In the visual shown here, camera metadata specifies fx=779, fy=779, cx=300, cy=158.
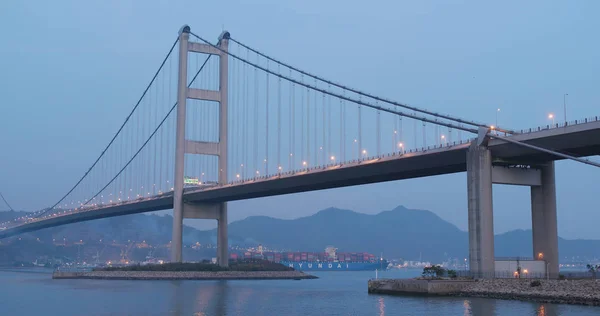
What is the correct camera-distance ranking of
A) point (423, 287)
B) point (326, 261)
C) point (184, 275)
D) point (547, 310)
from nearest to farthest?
point (547, 310) → point (423, 287) → point (184, 275) → point (326, 261)

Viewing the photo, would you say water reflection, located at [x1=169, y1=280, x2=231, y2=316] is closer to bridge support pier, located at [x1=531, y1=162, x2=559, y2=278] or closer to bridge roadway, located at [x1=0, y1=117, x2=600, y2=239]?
bridge roadway, located at [x1=0, y1=117, x2=600, y2=239]

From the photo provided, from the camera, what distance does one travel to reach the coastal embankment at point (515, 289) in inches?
1592

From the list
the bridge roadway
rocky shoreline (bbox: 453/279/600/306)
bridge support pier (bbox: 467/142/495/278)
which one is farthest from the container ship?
rocky shoreline (bbox: 453/279/600/306)

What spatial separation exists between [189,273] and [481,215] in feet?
135

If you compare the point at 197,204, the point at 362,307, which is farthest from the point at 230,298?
the point at 197,204

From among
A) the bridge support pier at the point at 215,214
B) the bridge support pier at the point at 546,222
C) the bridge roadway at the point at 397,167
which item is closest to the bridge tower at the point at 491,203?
the bridge support pier at the point at 546,222

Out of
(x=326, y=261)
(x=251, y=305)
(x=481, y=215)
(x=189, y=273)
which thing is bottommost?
(x=251, y=305)

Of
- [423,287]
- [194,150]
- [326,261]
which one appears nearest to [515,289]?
[423,287]

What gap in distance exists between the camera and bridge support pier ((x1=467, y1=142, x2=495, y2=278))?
47062 millimetres

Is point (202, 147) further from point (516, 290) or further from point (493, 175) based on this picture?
point (516, 290)

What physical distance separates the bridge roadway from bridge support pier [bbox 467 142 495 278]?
1.04 metres

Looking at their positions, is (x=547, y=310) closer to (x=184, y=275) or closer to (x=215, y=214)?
(x=184, y=275)

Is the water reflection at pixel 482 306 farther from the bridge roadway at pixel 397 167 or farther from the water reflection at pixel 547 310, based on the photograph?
the bridge roadway at pixel 397 167

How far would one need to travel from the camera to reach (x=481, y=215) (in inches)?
1861
